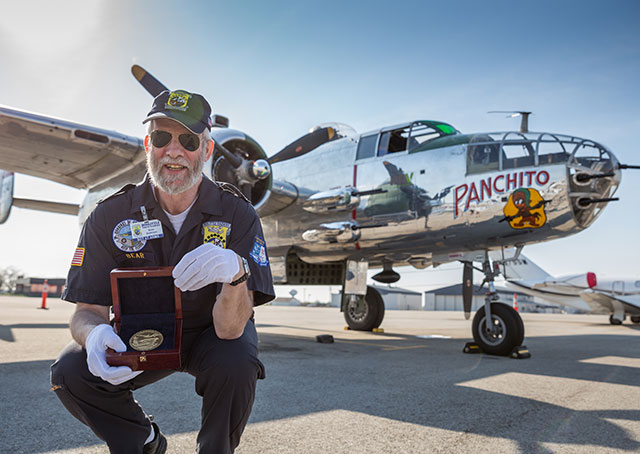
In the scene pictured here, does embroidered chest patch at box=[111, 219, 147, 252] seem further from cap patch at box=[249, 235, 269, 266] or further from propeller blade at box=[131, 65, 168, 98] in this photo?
propeller blade at box=[131, 65, 168, 98]

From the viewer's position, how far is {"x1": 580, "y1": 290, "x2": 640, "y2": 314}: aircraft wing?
73.9 ft

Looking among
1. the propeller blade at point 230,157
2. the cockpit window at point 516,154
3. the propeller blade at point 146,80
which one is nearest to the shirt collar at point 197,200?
the propeller blade at point 146,80

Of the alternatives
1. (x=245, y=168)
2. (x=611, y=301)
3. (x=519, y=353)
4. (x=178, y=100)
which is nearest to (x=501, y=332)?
(x=519, y=353)

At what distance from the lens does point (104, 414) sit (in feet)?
7.13

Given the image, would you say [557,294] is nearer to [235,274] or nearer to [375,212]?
[375,212]

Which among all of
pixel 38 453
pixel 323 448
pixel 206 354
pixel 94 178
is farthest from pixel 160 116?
pixel 94 178

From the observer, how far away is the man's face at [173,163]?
8.06 ft

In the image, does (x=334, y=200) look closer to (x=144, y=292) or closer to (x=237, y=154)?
(x=237, y=154)

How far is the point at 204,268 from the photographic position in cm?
189

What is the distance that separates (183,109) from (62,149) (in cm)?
787

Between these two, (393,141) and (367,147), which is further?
(367,147)

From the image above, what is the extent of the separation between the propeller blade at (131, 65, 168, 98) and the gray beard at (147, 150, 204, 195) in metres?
5.40

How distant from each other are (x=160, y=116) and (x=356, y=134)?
7.73 metres

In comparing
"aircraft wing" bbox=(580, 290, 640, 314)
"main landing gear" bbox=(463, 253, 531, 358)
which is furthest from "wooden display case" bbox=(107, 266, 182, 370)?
"aircraft wing" bbox=(580, 290, 640, 314)
